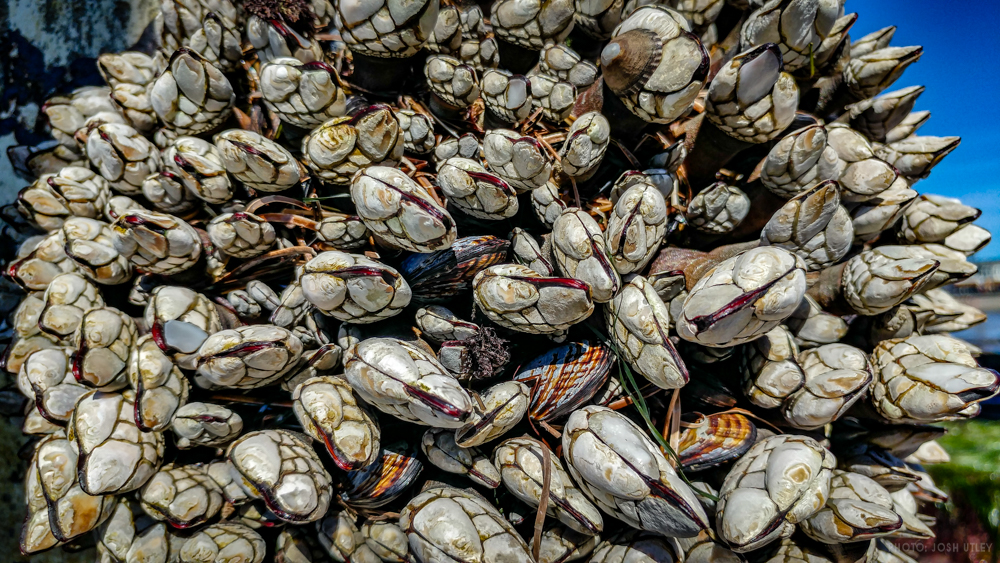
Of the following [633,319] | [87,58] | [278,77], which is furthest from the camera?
[87,58]

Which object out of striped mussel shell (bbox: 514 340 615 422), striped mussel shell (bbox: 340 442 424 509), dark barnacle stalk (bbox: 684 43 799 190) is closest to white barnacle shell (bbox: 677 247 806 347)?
striped mussel shell (bbox: 514 340 615 422)

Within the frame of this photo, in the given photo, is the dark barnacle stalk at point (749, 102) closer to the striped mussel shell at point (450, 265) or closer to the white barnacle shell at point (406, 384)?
the striped mussel shell at point (450, 265)

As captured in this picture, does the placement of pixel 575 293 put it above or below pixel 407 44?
below

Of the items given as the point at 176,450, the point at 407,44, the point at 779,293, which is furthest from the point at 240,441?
the point at 779,293

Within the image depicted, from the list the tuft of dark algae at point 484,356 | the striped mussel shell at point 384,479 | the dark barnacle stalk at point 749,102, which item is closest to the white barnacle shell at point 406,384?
the tuft of dark algae at point 484,356

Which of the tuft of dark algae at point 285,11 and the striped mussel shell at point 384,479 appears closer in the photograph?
the striped mussel shell at point 384,479

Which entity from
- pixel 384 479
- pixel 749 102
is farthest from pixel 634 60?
pixel 384 479

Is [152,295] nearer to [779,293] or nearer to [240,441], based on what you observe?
[240,441]
